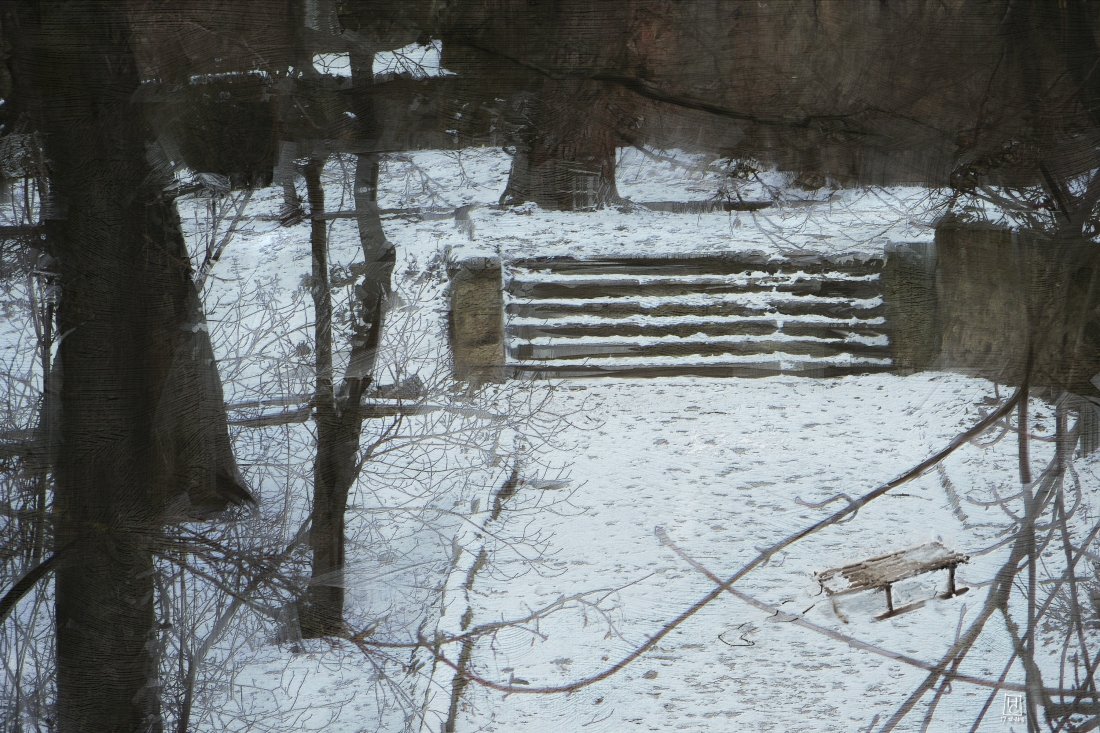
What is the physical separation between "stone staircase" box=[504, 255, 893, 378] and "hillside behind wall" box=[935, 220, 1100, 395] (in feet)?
0.40

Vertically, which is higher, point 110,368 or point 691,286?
point 691,286

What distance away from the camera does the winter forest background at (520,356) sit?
1.17 m

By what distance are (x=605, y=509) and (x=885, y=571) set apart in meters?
0.46

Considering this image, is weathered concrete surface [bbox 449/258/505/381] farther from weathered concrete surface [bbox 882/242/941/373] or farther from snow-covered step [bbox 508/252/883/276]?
weathered concrete surface [bbox 882/242/941/373]

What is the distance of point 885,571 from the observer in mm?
1259

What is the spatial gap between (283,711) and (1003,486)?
1191mm

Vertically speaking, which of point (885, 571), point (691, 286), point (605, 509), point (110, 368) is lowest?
point (885, 571)

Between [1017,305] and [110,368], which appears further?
[1017,305]

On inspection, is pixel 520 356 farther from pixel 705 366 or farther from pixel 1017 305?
pixel 1017 305

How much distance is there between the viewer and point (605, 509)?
1.23 m

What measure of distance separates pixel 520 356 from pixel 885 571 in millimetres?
667

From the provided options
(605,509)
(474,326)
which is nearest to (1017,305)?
(605,509)

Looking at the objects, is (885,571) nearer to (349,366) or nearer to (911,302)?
(911,302)

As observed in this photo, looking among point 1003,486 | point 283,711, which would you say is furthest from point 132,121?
point 1003,486
